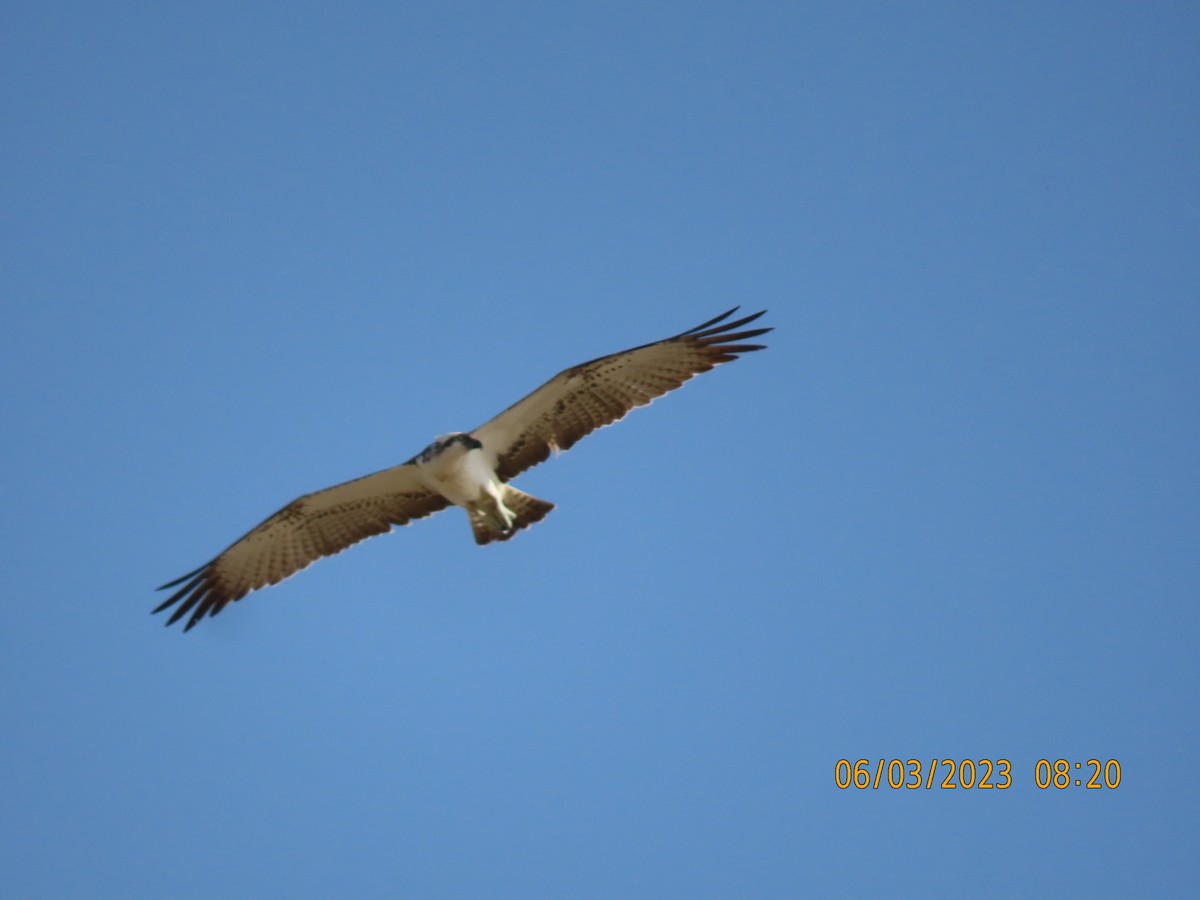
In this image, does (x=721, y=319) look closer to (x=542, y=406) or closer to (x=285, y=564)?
(x=542, y=406)

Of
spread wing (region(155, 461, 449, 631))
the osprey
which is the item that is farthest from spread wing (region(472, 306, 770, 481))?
spread wing (region(155, 461, 449, 631))

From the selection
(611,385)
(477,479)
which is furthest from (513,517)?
(611,385)

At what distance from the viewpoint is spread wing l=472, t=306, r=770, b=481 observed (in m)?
10.4

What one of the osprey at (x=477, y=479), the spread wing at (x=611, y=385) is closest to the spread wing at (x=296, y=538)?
the osprey at (x=477, y=479)

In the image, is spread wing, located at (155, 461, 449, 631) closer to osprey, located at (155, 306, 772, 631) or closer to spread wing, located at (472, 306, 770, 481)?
osprey, located at (155, 306, 772, 631)

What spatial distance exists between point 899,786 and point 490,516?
465cm

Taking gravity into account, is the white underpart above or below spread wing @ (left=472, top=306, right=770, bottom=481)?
below

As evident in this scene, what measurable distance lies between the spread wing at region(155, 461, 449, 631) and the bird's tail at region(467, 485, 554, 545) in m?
0.44

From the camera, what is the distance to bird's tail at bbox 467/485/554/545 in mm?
10648

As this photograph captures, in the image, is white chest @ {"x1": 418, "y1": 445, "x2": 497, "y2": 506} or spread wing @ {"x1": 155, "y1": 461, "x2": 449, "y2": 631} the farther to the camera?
spread wing @ {"x1": 155, "y1": 461, "x2": 449, "y2": 631}

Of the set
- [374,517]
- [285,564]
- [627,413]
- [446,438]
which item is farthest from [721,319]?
[285,564]

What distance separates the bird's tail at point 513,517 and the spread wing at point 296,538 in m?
0.44

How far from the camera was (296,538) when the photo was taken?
11281mm

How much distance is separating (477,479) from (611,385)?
1319 millimetres
